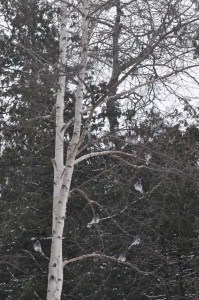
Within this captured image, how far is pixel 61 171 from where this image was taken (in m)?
6.40

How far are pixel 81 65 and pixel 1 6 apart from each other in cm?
189

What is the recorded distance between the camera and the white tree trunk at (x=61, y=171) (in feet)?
19.1

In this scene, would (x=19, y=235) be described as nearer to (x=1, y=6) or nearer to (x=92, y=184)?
(x=92, y=184)

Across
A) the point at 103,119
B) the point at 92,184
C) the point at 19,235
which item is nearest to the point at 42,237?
the point at 19,235

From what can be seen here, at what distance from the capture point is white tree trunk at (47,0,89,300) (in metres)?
5.84

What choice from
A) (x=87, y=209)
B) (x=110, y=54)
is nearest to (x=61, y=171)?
(x=110, y=54)

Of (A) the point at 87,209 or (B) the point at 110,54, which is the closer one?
(B) the point at 110,54

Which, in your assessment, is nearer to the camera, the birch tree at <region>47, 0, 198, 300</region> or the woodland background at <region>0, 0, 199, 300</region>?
the birch tree at <region>47, 0, 198, 300</region>

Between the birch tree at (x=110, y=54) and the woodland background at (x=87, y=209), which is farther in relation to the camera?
the woodland background at (x=87, y=209)

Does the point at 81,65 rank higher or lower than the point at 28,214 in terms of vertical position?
higher

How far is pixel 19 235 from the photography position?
35.3 ft

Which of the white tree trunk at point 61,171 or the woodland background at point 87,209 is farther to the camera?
the woodland background at point 87,209

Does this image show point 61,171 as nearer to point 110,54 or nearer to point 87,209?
point 110,54

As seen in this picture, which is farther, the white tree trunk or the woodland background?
the woodland background
